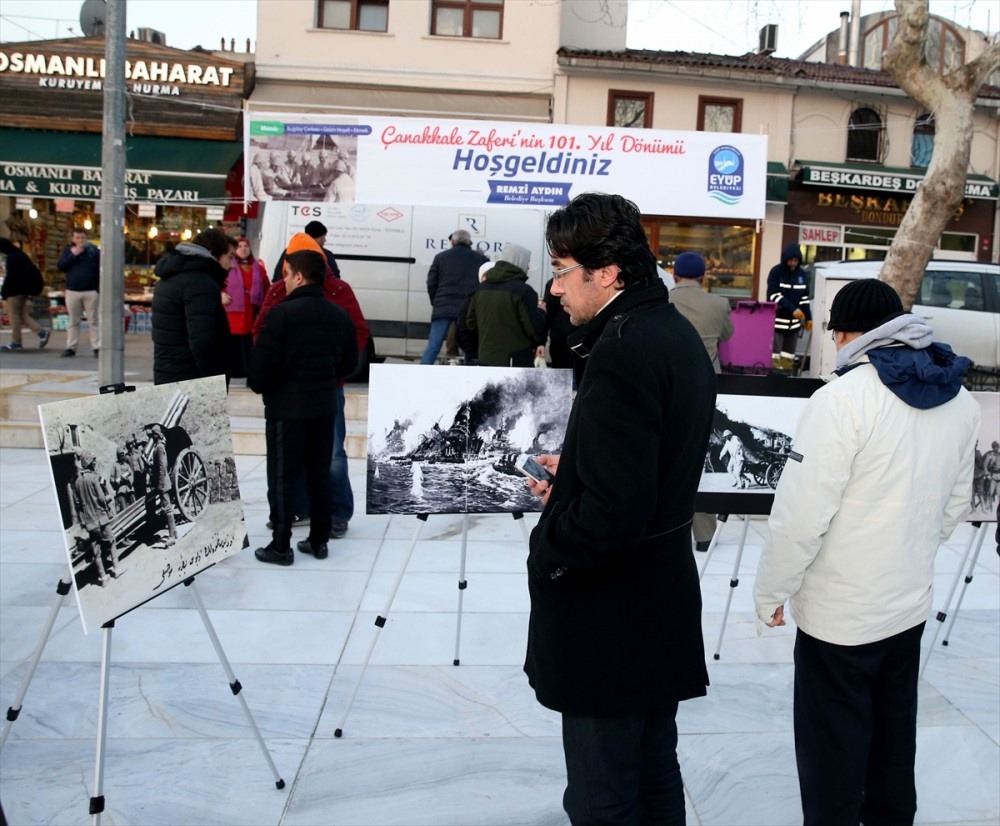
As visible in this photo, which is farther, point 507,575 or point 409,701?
point 507,575

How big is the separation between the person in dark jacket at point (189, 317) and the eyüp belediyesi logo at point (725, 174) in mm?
→ 5586

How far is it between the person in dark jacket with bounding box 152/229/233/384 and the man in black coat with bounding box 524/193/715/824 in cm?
417

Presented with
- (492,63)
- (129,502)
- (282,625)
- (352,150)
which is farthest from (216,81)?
→ (129,502)

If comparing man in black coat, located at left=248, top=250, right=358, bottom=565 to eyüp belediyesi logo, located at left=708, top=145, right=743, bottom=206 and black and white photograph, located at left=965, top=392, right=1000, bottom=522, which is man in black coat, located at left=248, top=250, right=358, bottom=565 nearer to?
black and white photograph, located at left=965, top=392, right=1000, bottom=522

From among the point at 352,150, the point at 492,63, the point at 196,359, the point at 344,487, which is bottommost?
the point at 344,487

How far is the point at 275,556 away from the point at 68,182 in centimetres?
1310

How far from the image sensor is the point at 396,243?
37.1ft

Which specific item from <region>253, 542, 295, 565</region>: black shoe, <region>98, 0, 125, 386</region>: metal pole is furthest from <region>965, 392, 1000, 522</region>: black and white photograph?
<region>98, 0, 125, 386</region>: metal pole

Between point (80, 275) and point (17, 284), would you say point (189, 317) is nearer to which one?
point (80, 275)

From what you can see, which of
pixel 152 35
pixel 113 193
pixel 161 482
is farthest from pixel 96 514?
pixel 152 35

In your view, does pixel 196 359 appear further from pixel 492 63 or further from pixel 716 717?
pixel 492 63

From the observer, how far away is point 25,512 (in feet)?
22.7

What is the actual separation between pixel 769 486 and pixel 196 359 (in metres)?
3.66

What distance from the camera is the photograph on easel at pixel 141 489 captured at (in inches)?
106
